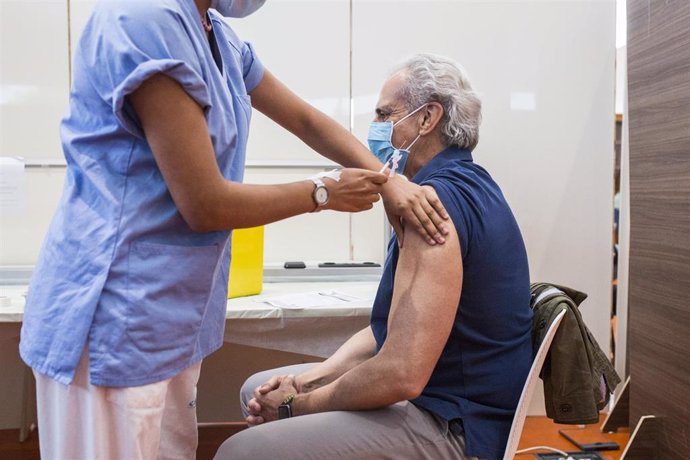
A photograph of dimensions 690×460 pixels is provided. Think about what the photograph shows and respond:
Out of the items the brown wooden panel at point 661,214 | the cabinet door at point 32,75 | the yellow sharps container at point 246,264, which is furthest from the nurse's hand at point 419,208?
the cabinet door at point 32,75

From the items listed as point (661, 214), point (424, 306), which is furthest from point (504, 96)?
point (424, 306)

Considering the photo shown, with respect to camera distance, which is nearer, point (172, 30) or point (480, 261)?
point (172, 30)

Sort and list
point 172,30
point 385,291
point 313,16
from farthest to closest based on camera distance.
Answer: point 313,16 → point 385,291 → point 172,30

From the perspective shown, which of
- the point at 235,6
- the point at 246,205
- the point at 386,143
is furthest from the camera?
the point at 386,143

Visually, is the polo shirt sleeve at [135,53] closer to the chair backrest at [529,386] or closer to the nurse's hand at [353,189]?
the nurse's hand at [353,189]

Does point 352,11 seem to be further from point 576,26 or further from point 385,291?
point 385,291

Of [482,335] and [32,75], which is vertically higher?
[32,75]

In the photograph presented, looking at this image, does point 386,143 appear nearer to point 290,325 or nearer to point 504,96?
point 290,325

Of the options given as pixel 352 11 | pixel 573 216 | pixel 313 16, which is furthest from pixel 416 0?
pixel 573 216

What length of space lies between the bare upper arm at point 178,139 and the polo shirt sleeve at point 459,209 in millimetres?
495

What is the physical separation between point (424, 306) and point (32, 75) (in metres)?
1.98

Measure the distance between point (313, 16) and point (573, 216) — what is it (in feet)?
4.43

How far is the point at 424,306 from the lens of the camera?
3.80 ft

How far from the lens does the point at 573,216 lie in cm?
268
